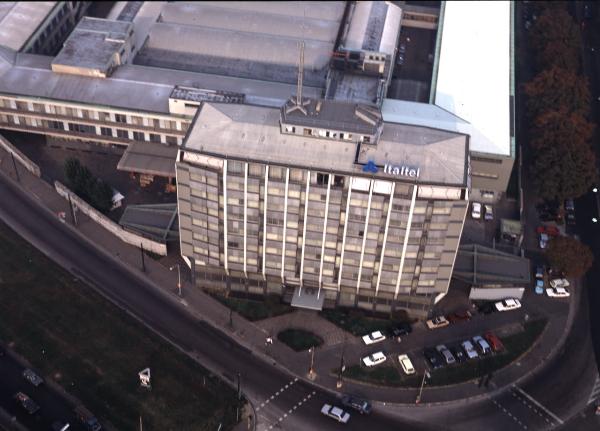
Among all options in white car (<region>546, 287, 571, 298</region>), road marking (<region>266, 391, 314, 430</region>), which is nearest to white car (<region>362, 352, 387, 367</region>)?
road marking (<region>266, 391, 314, 430</region>)

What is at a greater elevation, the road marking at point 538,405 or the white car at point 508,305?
the white car at point 508,305

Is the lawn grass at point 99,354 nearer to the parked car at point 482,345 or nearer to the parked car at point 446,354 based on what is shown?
the parked car at point 446,354

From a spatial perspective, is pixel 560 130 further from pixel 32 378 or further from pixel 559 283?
→ pixel 32 378

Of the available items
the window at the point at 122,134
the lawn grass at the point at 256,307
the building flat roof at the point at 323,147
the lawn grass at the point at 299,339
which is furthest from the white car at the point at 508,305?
the window at the point at 122,134

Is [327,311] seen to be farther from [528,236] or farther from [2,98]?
[2,98]

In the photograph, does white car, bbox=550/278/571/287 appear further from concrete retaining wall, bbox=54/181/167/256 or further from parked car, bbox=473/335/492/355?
concrete retaining wall, bbox=54/181/167/256

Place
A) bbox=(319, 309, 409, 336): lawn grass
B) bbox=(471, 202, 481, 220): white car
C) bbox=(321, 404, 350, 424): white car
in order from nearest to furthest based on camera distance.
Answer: bbox=(321, 404, 350, 424): white car, bbox=(319, 309, 409, 336): lawn grass, bbox=(471, 202, 481, 220): white car

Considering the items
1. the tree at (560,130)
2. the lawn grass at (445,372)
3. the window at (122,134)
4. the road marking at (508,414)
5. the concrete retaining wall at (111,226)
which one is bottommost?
the road marking at (508,414)

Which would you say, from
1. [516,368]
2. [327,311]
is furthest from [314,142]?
[516,368]
